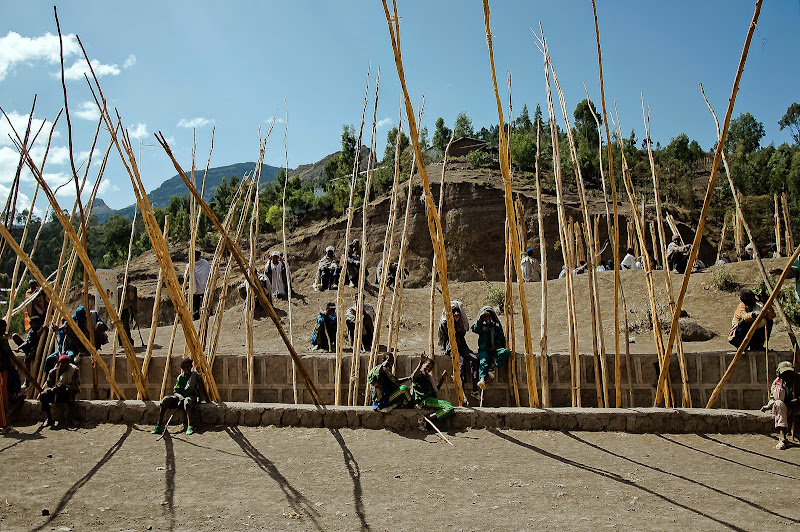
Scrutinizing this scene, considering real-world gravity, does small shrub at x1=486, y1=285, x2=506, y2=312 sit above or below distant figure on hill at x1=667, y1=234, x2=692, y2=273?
below

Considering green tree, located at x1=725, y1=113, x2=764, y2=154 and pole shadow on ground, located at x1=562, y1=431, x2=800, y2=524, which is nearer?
pole shadow on ground, located at x1=562, y1=431, x2=800, y2=524

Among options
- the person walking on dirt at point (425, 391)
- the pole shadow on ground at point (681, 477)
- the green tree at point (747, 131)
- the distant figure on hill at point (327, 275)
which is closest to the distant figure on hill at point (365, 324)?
the person walking on dirt at point (425, 391)

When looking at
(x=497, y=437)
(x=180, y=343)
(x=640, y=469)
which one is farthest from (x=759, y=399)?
(x=180, y=343)

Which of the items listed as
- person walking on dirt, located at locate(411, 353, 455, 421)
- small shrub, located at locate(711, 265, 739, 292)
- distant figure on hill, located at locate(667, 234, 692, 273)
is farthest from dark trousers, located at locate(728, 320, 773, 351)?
distant figure on hill, located at locate(667, 234, 692, 273)

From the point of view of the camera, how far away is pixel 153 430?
15.2 ft

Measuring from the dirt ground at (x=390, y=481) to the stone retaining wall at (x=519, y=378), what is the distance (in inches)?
31.5

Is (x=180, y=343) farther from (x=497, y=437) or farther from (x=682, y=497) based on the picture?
(x=682, y=497)

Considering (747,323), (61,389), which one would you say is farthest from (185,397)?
(747,323)

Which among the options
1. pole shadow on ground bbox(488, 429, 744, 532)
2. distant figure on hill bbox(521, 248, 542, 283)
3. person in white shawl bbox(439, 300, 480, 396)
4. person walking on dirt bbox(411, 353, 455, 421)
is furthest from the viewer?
distant figure on hill bbox(521, 248, 542, 283)

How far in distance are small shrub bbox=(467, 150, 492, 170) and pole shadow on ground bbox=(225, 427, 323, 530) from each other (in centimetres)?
2020

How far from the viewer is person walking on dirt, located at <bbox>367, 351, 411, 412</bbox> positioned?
15.1 ft

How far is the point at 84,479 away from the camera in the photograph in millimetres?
3512

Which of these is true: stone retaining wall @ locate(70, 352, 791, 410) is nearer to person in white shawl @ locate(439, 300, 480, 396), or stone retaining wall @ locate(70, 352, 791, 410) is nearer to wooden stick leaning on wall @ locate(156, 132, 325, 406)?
person in white shawl @ locate(439, 300, 480, 396)

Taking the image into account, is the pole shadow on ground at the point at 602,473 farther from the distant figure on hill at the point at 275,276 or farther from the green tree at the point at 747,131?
the green tree at the point at 747,131
